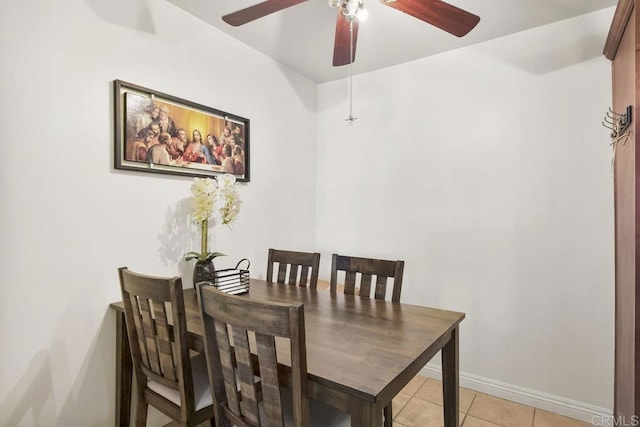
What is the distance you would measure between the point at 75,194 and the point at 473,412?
2.59 meters

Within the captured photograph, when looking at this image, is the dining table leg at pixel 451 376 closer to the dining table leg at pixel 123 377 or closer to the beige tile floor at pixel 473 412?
the beige tile floor at pixel 473 412

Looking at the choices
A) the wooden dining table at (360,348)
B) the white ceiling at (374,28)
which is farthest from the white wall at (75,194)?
the white ceiling at (374,28)

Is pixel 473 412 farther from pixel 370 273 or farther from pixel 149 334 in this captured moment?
pixel 149 334

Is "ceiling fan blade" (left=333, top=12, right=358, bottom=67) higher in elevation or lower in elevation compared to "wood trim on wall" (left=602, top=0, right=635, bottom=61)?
higher

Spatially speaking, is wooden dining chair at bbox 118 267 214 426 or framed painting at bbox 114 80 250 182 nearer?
wooden dining chair at bbox 118 267 214 426

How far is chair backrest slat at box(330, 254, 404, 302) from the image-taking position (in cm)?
175

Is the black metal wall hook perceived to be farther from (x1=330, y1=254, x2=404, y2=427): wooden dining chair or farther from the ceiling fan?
(x1=330, y1=254, x2=404, y2=427): wooden dining chair

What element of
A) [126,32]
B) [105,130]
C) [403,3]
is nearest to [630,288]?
[403,3]

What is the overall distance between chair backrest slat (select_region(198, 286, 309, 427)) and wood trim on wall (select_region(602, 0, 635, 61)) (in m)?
1.84

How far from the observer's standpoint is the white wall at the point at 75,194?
1.44 meters

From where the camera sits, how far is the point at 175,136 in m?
2.01

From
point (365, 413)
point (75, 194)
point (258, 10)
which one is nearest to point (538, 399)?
point (365, 413)
